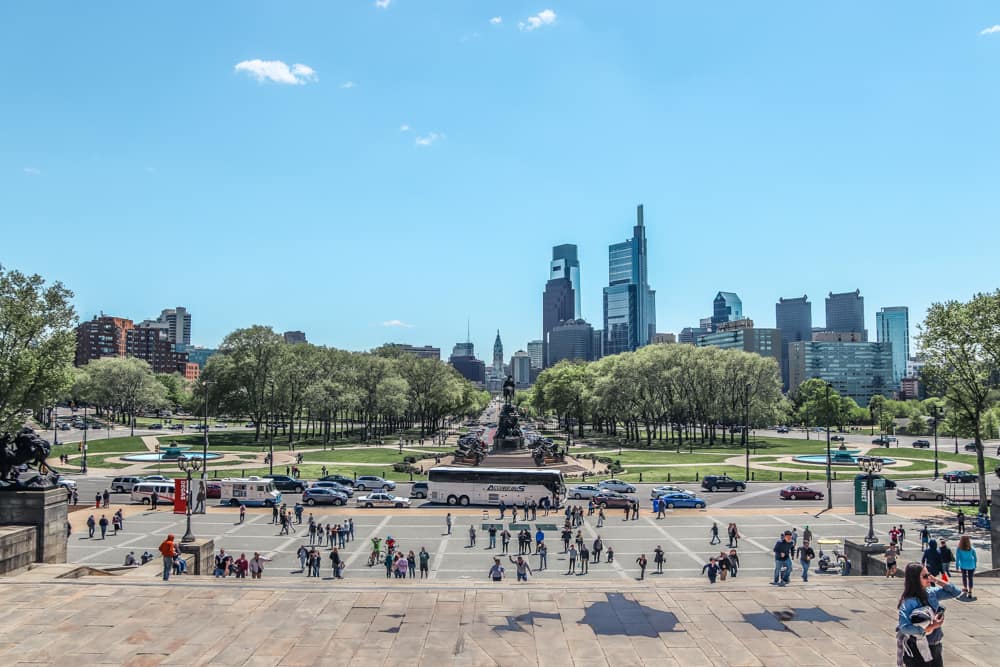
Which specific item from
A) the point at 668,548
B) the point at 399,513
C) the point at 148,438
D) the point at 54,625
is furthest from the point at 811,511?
the point at 148,438

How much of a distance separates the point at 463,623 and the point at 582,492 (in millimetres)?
35571

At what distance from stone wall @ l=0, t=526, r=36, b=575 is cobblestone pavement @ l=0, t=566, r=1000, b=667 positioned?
47.7 inches

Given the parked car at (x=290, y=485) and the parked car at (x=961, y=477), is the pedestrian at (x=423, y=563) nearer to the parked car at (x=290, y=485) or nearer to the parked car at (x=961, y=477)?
the parked car at (x=290, y=485)

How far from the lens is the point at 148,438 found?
304 feet

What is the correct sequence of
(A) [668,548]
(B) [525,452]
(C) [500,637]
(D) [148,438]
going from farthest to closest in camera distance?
(D) [148,438], (B) [525,452], (A) [668,548], (C) [500,637]

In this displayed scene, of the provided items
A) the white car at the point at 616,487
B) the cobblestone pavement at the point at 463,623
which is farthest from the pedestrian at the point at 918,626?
the white car at the point at 616,487

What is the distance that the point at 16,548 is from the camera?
20.7 m

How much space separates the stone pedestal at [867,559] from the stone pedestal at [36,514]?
2863 centimetres

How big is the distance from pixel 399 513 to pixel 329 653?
30735 mm

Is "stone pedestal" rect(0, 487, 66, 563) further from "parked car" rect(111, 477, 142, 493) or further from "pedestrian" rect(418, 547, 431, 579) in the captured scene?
"parked car" rect(111, 477, 142, 493)

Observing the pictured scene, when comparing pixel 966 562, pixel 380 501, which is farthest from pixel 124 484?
pixel 966 562

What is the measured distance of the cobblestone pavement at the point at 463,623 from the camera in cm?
1378

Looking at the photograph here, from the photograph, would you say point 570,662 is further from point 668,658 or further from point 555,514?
point 555,514

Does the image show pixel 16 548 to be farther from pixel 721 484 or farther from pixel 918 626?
pixel 721 484
